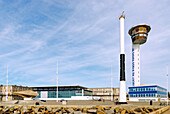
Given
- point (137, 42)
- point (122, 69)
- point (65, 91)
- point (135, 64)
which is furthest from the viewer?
point (65, 91)

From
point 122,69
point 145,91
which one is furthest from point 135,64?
point 122,69

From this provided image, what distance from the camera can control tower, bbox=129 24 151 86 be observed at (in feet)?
299

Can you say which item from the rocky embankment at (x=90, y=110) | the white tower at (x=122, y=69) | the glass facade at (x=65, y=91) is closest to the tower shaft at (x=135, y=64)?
the glass facade at (x=65, y=91)

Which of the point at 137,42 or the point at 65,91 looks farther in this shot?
the point at 65,91

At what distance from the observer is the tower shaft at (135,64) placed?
303 feet

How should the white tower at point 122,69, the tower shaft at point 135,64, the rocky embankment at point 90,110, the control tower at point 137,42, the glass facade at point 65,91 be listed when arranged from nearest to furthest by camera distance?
the rocky embankment at point 90,110
the white tower at point 122,69
the control tower at point 137,42
the tower shaft at point 135,64
the glass facade at point 65,91

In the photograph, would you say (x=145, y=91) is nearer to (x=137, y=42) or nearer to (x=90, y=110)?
(x=137, y=42)

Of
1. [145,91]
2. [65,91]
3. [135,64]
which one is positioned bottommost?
[65,91]

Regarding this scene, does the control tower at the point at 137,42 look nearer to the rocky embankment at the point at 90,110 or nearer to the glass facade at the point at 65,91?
the glass facade at the point at 65,91

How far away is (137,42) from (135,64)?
1189 cm

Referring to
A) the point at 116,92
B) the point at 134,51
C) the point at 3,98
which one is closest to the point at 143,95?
the point at 134,51

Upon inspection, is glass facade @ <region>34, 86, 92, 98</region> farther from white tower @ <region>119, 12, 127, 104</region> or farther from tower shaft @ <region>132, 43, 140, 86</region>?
white tower @ <region>119, 12, 127, 104</region>

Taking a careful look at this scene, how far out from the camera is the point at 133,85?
9275cm

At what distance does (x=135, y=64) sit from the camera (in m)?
94.2
